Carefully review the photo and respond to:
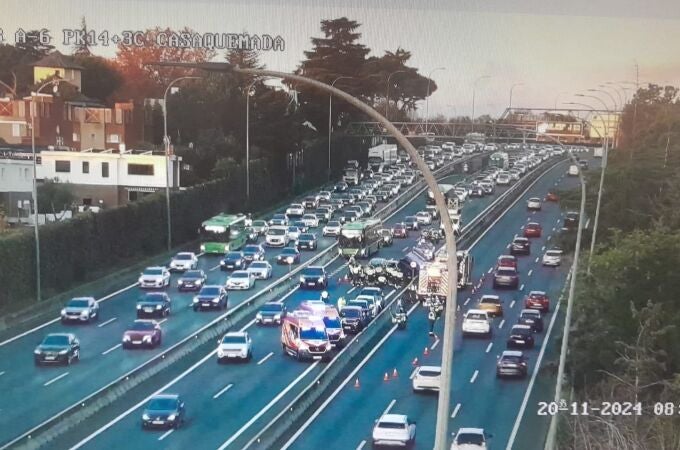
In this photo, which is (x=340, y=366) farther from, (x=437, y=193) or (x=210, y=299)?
(x=437, y=193)

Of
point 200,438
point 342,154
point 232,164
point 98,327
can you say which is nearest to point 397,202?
point 342,154

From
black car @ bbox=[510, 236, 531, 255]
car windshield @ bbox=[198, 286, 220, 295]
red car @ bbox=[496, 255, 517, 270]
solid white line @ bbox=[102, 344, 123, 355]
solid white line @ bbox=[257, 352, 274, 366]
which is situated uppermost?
black car @ bbox=[510, 236, 531, 255]

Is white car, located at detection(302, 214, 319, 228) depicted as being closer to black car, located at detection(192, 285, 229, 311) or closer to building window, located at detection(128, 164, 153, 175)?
black car, located at detection(192, 285, 229, 311)

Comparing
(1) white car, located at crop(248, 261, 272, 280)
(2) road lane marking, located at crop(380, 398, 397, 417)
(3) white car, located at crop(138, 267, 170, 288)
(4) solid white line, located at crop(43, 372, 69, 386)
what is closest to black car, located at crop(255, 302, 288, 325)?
(1) white car, located at crop(248, 261, 272, 280)

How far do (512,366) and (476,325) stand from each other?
1.13 metres

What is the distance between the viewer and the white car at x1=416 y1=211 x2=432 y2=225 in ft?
47.8

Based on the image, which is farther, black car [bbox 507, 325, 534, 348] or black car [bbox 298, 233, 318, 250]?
black car [bbox 298, 233, 318, 250]

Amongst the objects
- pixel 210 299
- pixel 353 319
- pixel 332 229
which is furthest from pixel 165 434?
pixel 332 229

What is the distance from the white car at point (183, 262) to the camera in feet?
46.2

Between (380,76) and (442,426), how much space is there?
949cm

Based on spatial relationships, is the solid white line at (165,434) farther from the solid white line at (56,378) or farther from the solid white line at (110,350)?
the solid white line at (110,350)

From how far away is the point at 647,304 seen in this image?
11.1 meters

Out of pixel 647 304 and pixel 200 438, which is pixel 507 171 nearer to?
pixel 647 304

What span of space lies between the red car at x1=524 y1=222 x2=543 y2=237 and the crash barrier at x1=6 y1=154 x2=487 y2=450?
3.83 feet
